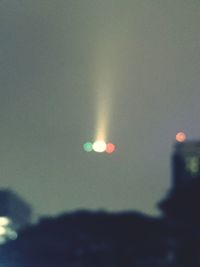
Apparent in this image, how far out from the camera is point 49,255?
16.1 feet

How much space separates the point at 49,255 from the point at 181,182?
1.20 meters

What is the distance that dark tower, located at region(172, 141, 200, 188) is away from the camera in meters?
5.30

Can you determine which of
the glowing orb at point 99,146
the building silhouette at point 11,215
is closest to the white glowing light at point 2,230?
the building silhouette at point 11,215

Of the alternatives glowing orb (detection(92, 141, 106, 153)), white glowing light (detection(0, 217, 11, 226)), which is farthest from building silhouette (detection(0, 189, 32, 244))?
glowing orb (detection(92, 141, 106, 153))

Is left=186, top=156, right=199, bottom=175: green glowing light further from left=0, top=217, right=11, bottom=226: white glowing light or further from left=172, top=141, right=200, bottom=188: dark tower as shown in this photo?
left=0, top=217, right=11, bottom=226: white glowing light

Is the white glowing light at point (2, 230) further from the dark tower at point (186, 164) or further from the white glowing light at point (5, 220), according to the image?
the dark tower at point (186, 164)

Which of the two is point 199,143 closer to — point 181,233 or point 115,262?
point 181,233

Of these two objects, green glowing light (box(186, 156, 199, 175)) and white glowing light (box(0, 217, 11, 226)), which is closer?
white glowing light (box(0, 217, 11, 226))

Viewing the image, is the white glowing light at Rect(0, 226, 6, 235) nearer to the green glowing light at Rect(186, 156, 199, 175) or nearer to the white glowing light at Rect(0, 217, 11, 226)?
the white glowing light at Rect(0, 217, 11, 226)

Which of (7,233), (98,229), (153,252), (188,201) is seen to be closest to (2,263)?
(7,233)

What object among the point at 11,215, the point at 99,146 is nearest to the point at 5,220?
the point at 11,215

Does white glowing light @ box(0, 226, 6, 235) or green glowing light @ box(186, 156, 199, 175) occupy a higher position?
green glowing light @ box(186, 156, 199, 175)

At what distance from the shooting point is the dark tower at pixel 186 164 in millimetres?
5299

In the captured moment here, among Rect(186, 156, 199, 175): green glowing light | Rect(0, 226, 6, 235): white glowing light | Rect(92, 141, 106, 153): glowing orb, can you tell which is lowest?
Rect(0, 226, 6, 235): white glowing light
